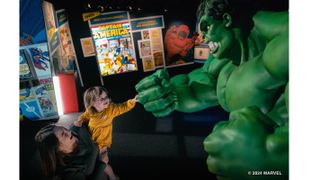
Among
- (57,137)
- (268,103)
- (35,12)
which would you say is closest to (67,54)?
(35,12)

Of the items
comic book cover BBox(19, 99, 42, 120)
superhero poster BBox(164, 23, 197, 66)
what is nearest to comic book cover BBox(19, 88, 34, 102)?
comic book cover BBox(19, 99, 42, 120)

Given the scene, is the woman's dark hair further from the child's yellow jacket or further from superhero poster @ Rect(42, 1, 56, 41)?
superhero poster @ Rect(42, 1, 56, 41)

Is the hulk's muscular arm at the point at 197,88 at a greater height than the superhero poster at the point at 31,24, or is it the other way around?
the superhero poster at the point at 31,24

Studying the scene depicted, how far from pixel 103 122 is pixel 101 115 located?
0.12ft

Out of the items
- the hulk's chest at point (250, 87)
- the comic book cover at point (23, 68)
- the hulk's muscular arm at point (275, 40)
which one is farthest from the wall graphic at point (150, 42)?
the comic book cover at point (23, 68)

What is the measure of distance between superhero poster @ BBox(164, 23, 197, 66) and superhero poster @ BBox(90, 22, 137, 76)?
0.56 ft

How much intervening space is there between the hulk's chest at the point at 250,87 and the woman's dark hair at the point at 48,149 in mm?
847

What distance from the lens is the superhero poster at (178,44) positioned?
56.4 inches

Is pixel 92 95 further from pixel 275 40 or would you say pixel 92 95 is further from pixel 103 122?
pixel 275 40

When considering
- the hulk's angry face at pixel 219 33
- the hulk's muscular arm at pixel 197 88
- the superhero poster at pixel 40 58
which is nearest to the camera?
the hulk's angry face at pixel 219 33

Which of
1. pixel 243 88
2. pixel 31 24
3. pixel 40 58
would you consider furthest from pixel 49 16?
pixel 243 88

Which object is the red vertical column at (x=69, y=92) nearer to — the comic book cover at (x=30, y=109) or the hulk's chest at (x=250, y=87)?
the comic book cover at (x=30, y=109)

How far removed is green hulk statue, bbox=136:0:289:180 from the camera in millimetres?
1131

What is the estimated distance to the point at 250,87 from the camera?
4.00 ft
